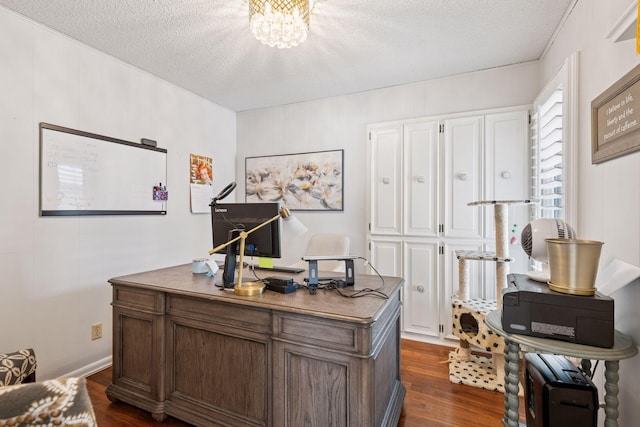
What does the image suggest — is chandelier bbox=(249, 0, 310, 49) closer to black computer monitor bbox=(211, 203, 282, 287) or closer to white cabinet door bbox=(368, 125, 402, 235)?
black computer monitor bbox=(211, 203, 282, 287)

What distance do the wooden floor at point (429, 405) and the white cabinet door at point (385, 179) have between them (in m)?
1.31

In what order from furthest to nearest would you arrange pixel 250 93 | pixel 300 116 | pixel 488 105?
pixel 300 116 < pixel 250 93 < pixel 488 105

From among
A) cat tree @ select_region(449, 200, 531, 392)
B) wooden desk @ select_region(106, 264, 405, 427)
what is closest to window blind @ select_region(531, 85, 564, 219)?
cat tree @ select_region(449, 200, 531, 392)

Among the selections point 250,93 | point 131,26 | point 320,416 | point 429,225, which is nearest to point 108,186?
point 131,26

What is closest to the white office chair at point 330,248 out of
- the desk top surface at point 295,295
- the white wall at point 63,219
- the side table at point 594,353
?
the desk top surface at point 295,295

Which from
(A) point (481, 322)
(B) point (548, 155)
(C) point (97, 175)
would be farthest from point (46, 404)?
(B) point (548, 155)

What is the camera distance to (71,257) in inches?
93.1

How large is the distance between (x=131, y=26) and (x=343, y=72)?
172 centimetres

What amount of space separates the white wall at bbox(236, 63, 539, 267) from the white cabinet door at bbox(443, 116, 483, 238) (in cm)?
22

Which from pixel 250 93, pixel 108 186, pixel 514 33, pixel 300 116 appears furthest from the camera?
pixel 300 116

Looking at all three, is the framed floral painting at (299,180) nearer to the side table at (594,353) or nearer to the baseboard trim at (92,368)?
the baseboard trim at (92,368)

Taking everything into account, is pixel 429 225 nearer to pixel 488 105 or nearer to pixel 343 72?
pixel 488 105

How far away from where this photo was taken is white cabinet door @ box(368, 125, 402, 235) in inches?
124

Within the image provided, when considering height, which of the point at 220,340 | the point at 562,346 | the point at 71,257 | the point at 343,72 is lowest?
the point at 220,340
